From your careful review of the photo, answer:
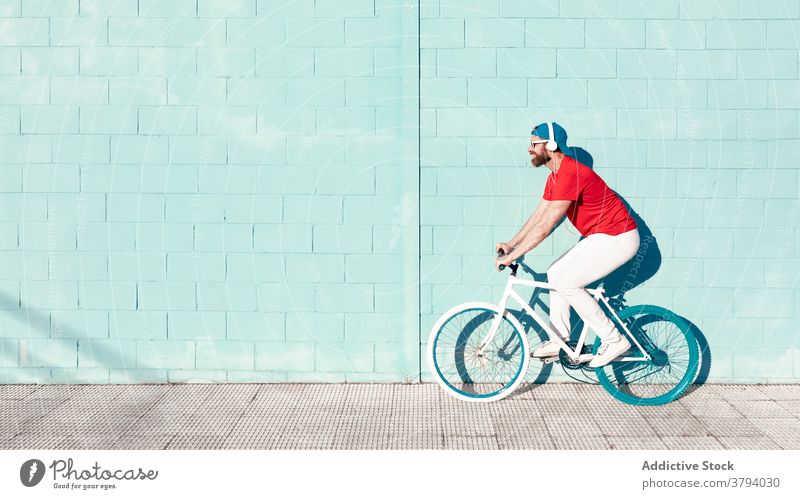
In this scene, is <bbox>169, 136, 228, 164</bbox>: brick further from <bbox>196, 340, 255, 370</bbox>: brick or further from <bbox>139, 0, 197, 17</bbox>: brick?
<bbox>196, 340, 255, 370</bbox>: brick

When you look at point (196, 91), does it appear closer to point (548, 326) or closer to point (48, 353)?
point (48, 353)

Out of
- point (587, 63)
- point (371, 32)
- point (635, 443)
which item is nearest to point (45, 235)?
point (371, 32)

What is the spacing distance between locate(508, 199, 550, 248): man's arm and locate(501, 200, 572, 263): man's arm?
0.03 metres

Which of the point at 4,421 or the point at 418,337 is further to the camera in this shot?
the point at 418,337

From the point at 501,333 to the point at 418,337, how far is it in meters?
0.62

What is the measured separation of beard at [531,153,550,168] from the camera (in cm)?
627

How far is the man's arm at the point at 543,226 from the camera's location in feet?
19.7

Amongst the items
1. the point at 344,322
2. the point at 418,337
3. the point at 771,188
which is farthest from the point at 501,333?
the point at 771,188

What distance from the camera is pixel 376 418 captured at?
598cm

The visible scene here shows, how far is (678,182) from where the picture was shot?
6.65 m

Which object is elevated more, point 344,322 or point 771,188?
point 771,188

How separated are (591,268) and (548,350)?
2.13 ft
